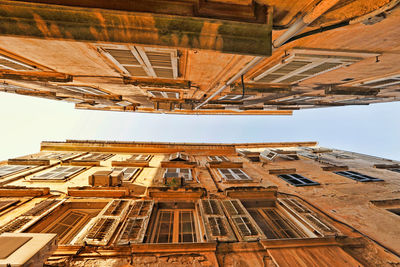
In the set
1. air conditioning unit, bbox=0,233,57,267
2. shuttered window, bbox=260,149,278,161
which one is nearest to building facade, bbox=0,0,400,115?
air conditioning unit, bbox=0,233,57,267

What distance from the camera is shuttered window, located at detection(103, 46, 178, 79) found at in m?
4.27

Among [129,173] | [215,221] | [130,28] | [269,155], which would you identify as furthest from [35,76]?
[269,155]

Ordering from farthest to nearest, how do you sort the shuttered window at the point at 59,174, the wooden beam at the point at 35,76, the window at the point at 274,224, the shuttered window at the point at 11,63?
the shuttered window at the point at 59,174
the wooden beam at the point at 35,76
the window at the point at 274,224
the shuttered window at the point at 11,63

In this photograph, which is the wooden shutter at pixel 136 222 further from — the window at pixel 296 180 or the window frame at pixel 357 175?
the window frame at pixel 357 175

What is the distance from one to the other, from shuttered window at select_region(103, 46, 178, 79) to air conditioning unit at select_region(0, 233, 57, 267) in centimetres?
443

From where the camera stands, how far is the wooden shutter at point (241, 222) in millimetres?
4710

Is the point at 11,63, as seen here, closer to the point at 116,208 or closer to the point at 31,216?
the point at 31,216

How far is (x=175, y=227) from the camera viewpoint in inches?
211

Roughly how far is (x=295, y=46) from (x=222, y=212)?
18.2 feet

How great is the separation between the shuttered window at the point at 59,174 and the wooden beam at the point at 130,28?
24.8 feet

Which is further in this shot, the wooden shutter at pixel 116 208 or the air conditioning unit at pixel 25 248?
the wooden shutter at pixel 116 208

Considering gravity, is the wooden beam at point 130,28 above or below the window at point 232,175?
above

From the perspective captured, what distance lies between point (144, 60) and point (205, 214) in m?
5.33

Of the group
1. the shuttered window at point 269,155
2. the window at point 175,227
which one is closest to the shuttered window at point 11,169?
the window at point 175,227
